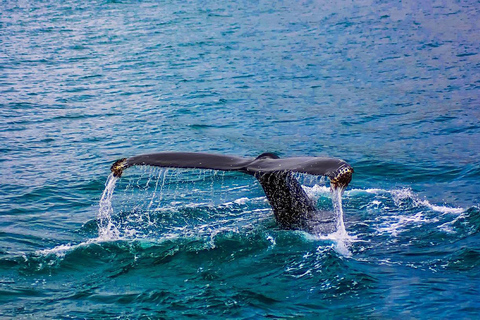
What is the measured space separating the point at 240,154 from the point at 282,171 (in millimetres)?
6428

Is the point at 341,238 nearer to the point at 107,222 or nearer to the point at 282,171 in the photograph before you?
the point at 282,171

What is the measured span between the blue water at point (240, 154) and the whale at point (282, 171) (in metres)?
0.34

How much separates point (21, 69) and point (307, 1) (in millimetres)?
18223

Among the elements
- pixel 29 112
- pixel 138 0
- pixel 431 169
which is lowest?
pixel 431 169

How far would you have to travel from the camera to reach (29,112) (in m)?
19.2

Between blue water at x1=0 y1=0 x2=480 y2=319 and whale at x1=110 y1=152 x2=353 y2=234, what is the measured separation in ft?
1.11

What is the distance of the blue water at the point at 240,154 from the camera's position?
821 cm

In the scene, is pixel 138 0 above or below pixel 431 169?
above

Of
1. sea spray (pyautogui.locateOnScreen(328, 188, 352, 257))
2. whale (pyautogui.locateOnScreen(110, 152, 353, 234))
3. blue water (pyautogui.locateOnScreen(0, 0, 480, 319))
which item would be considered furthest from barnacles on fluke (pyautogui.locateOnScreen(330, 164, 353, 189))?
sea spray (pyautogui.locateOnScreen(328, 188, 352, 257))

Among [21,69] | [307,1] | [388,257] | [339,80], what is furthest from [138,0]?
[388,257]

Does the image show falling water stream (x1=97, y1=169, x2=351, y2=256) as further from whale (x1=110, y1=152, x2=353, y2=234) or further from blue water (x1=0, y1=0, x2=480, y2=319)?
whale (x1=110, y1=152, x2=353, y2=234)

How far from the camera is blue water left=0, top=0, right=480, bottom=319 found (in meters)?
8.21

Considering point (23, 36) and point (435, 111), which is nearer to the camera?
point (435, 111)

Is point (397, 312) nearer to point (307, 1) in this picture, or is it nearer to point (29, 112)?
point (29, 112)
